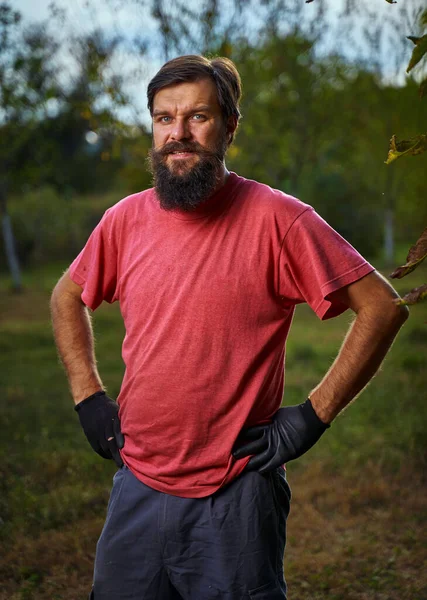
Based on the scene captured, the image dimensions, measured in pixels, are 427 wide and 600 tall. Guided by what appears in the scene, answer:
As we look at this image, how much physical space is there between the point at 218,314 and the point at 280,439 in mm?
441

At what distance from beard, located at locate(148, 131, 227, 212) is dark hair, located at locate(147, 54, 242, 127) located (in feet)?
0.40

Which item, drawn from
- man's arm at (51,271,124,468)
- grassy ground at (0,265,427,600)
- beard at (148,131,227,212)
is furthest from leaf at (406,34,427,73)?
grassy ground at (0,265,427,600)

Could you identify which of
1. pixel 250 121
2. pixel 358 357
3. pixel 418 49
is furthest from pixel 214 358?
pixel 250 121

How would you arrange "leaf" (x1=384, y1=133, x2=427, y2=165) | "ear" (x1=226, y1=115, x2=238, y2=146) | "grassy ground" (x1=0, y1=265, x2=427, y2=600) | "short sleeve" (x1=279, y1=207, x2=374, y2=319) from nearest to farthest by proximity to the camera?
"leaf" (x1=384, y1=133, x2=427, y2=165) < "short sleeve" (x1=279, y1=207, x2=374, y2=319) < "ear" (x1=226, y1=115, x2=238, y2=146) < "grassy ground" (x1=0, y1=265, x2=427, y2=600)

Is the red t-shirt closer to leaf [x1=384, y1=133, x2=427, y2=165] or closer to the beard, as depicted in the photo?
the beard

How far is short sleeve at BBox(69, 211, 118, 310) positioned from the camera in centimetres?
273

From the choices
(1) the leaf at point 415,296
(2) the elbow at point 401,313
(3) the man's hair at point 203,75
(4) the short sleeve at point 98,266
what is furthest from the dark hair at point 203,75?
(1) the leaf at point 415,296

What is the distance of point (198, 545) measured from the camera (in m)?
2.42

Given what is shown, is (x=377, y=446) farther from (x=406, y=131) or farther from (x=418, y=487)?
(x=406, y=131)

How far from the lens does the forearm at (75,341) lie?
2.93 metres

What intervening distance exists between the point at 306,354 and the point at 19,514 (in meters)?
7.17

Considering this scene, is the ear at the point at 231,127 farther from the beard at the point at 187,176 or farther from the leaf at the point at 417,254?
the leaf at the point at 417,254

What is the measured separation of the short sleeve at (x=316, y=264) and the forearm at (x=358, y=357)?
0.11 meters

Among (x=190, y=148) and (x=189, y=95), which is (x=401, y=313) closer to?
(x=190, y=148)
